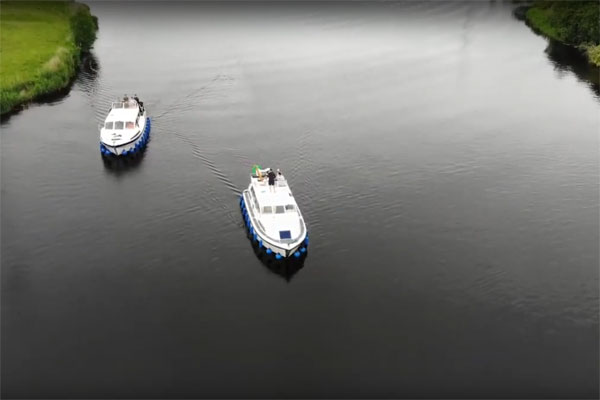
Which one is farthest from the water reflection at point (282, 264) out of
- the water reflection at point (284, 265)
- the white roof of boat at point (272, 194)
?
the white roof of boat at point (272, 194)

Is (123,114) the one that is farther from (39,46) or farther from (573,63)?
(573,63)

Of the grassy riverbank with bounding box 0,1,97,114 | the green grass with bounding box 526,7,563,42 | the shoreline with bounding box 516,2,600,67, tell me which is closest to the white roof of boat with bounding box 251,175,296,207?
the grassy riverbank with bounding box 0,1,97,114

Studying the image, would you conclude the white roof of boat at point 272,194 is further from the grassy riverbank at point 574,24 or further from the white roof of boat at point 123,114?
the grassy riverbank at point 574,24

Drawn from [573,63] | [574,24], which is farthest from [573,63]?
[574,24]

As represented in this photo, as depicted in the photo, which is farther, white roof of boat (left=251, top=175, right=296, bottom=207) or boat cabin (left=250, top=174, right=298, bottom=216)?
white roof of boat (left=251, top=175, right=296, bottom=207)

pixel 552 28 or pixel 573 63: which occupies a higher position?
pixel 552 28

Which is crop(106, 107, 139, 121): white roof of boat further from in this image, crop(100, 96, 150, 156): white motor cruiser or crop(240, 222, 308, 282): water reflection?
crop(240, 222, 308, 282): water reflection
